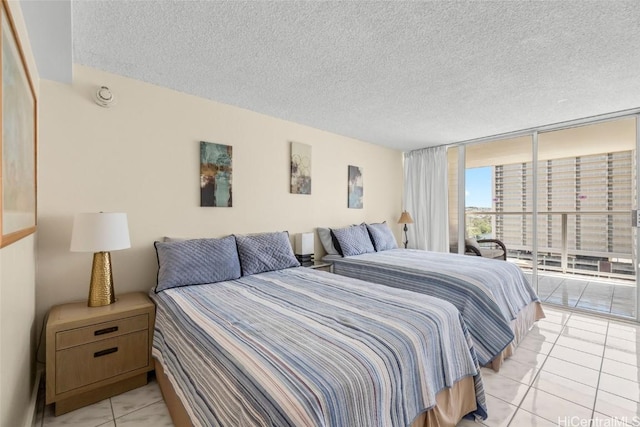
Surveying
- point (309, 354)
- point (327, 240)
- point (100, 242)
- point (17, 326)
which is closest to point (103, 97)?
point (100, 242)

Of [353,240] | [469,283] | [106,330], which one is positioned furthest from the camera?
[353,240]

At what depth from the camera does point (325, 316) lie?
5.29 feet

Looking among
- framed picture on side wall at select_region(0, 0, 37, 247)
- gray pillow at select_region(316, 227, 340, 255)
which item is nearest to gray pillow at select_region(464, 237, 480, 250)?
gray pillow at select_region(316, 227, 340, 255)

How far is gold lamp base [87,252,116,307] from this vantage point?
2.03m

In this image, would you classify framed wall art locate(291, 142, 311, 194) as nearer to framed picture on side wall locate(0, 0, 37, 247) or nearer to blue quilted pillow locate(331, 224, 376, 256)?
blue quilted pillow locate(331, 224, 376, 256)

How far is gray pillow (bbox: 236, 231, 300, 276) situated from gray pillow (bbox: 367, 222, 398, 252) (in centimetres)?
159

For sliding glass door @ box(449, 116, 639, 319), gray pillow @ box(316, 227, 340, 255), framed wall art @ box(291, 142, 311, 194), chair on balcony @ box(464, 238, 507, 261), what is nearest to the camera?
framed wall art @ box(291, 142, 311, 194)

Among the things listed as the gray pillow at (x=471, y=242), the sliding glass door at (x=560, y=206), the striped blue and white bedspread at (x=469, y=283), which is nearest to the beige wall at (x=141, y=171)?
the striped blue and white bedspread at (x=469, y=283)

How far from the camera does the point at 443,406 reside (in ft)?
5.00

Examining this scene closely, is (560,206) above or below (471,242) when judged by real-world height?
above

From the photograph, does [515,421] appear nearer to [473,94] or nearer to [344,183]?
[473,94]

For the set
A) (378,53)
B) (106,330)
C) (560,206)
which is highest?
(378,53)

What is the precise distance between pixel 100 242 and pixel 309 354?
1.68m

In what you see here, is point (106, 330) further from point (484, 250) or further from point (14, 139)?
point (484, 250)
